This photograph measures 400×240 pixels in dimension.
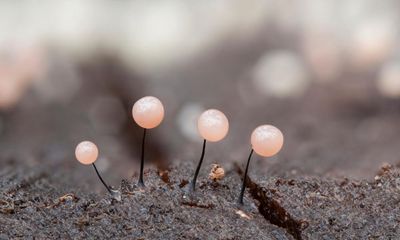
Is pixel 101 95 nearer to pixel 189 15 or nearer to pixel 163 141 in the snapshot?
pixel 163 141

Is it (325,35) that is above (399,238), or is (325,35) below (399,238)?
above

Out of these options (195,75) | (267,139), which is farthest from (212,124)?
(195,75)

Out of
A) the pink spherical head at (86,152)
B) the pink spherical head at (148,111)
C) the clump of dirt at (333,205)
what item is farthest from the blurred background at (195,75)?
the pink spherical head at (148,111)

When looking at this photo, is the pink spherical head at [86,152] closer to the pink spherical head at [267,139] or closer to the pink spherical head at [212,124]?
the pink spherical head at [212,124]

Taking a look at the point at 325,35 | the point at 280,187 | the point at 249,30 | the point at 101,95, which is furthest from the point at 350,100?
the point at 101,95

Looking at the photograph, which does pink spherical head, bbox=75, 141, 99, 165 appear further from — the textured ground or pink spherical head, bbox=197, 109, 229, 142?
pink spherical head, bbox=197, 109, 229, 142

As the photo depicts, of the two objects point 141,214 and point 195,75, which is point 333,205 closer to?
point 141,214
